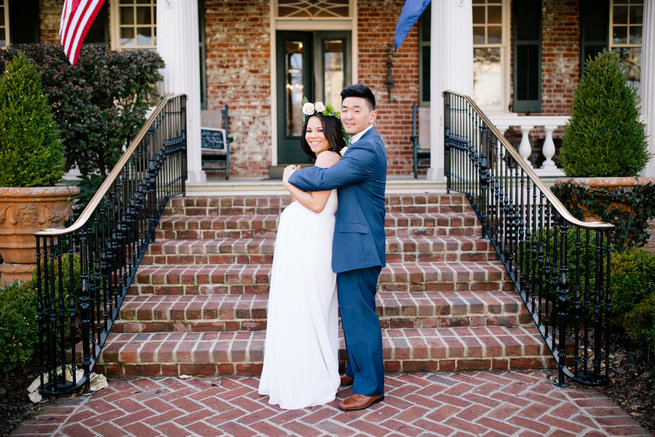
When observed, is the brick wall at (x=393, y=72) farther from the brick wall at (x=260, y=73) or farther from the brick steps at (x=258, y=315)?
the brick steps at (x=258, y=315)

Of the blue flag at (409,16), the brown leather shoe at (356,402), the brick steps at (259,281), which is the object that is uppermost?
the blue flag at (409,16)

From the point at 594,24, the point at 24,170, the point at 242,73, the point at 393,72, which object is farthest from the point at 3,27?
the point at 594,24

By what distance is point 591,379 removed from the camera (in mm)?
3584

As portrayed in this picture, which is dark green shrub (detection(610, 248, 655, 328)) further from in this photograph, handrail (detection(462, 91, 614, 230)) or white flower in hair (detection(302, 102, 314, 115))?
white flower in hair (detection(302, 102, 314, 115))

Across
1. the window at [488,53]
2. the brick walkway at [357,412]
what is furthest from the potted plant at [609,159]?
the window at [488,53]

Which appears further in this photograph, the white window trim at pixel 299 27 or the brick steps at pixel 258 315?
the white window trim at pixel 299 27

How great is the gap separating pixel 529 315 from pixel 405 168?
483 cm

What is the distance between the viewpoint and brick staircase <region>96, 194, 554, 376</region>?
388cm

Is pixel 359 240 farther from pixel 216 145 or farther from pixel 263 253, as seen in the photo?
pixel 216 145

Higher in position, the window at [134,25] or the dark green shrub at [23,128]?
the window at [134,25]

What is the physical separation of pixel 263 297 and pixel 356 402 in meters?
1.57

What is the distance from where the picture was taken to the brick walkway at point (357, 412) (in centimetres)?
305

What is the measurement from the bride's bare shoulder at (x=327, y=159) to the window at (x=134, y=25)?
6.54 m

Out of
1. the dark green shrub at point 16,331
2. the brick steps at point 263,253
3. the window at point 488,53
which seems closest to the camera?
the dark green shrub at point 16,331
